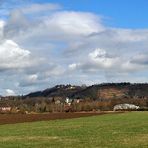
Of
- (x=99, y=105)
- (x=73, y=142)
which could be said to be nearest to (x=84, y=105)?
(x=99, y=105)

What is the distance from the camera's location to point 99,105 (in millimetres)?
185500

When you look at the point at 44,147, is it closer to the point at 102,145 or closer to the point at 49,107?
the point at 102,145

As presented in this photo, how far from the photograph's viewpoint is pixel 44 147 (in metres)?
28.6

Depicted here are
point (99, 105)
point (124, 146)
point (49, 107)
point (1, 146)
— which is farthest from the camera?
point (99, 105)

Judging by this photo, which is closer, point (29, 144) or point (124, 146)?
point (124, 146)

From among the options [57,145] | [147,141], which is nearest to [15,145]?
[57,145]

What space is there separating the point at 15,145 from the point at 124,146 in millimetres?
7276

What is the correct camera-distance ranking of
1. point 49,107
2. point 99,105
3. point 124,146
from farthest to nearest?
point 99,105
point 49,107
point 124,146

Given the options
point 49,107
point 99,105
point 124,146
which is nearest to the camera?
point 124,146

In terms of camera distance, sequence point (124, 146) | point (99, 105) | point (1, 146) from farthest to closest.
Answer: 1. point (99, 105)
2. point (1, 146)
3. point (124, 146)

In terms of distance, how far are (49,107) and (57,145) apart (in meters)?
138

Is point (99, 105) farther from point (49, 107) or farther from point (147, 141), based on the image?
point (147, 141)

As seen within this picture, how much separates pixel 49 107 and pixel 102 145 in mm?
139330

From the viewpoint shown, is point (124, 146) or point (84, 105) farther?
point (84, 105)
